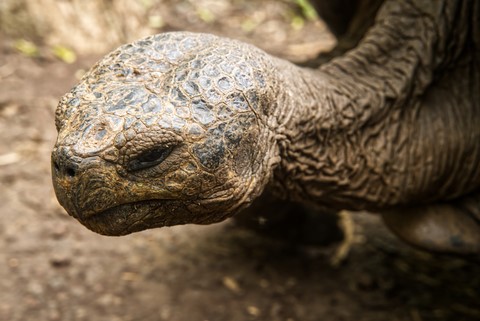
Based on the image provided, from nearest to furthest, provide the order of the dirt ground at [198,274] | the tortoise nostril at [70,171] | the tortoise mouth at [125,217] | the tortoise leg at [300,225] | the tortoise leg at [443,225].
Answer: the tortoise nostril at [70,171] < the tortoise mouth at [125,217] < the tortoise leg at [443,225] < the dirt ground at [198,274] < the tortoise leg at [300,225]

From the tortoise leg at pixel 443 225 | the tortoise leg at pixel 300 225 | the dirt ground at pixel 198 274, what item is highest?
the tortoise leg at pixel 443 225

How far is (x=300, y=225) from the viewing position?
4.29 metres

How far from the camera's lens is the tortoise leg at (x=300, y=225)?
4.12m

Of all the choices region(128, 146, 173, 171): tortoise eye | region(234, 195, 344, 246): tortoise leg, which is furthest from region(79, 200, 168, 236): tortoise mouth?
region(234, 195, 344, 246): tortoise leg

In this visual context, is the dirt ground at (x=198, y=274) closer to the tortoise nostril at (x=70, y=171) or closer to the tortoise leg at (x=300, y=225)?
the tortoise leg at (x=300, y=225)

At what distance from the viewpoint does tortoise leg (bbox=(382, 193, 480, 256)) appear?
134 inches

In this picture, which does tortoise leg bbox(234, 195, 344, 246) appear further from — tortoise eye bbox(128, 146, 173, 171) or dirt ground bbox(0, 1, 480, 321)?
tortoise eye bbox(128, 146, 173, 171)

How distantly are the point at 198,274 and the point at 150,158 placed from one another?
1904 millimetres

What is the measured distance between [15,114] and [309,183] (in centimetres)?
316

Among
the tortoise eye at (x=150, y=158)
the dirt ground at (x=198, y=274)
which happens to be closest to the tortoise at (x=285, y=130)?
the tortoise eye at (x=150, y=158)

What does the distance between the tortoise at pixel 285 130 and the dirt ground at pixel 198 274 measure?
68cm

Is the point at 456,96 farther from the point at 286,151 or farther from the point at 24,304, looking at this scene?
the point at 24,304

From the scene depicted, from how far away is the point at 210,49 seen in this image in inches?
101

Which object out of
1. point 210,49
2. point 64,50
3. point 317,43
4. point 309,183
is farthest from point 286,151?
point 317,43
